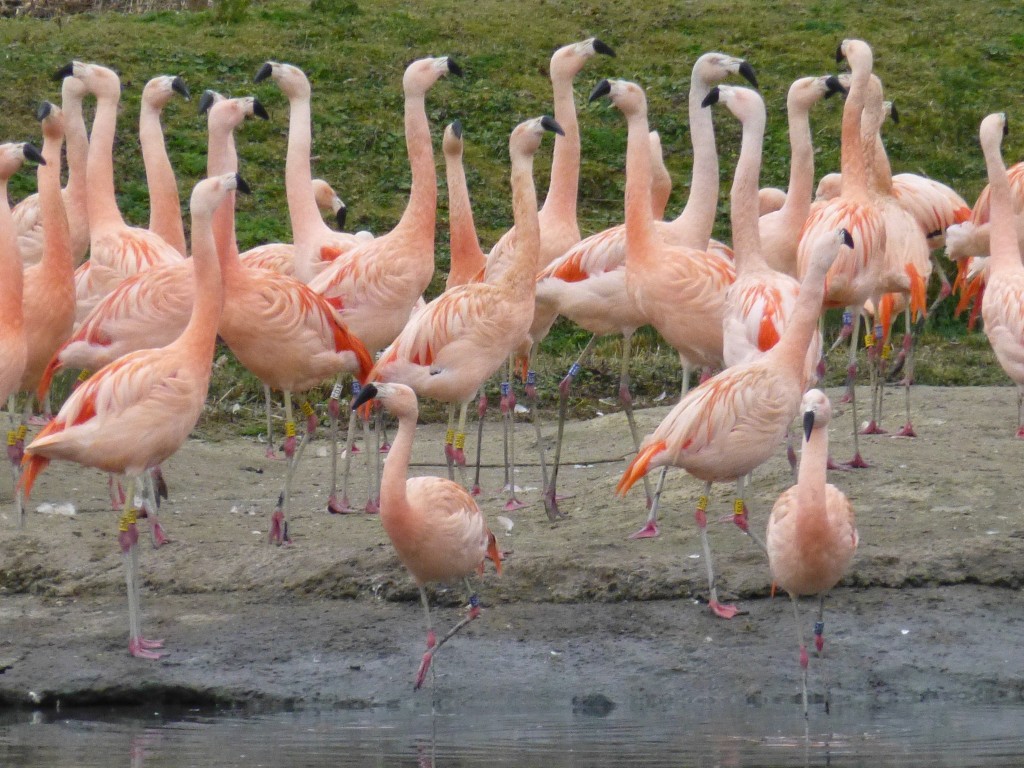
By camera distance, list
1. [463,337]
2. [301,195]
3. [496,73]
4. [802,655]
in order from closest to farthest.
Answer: [802,655], [463,337], [301,195], [496,73]

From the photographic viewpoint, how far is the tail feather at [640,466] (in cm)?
566

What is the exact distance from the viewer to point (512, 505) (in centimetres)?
730

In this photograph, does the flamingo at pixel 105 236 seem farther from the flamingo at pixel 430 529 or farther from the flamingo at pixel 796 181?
the flamingo at pixel 796 181

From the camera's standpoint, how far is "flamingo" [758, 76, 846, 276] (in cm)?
787

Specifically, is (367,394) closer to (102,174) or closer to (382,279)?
(382,279)

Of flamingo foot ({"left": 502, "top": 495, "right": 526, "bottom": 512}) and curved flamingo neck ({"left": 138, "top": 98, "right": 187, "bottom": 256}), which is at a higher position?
curved flamingo neck ({"left": 138, "top": 98, "right": 187, "bottom": 256})

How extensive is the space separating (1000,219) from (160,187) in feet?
12.8

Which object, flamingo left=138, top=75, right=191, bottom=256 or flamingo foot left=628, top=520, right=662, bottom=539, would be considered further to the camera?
flamingo left=138, top=75, right=191, bottom=256

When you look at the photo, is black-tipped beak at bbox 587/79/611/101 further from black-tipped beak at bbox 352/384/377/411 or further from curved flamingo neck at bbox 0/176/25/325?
curved flamingo neck at bbox 0/176/25/325

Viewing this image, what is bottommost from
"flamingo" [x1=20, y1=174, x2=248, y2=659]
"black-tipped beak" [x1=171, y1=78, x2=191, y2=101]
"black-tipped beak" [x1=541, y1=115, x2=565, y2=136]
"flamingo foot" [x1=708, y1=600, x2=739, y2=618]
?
"flamingo foot" [x1=708, y1=600, x2=739, y2=618]

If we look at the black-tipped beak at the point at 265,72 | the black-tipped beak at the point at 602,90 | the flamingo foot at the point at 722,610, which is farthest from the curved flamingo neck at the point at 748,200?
the black-tipped beak at the point at 265,72

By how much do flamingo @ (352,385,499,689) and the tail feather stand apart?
481 mm

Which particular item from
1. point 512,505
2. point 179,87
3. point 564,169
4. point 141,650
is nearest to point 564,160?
point 564,169

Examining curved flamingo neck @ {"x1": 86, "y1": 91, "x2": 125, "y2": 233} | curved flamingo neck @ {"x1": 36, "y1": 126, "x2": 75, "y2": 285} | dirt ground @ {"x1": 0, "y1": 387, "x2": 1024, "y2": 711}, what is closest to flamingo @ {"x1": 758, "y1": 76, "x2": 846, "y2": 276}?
dirt ground @ {"x1": 0, "y1": 387, "x2": 1024, "y2": 711}
